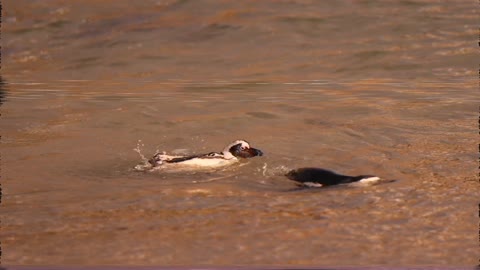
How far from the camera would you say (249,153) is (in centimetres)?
714

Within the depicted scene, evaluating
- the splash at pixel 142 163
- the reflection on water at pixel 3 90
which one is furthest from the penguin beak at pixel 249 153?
the reflection on water at pixel 3 90

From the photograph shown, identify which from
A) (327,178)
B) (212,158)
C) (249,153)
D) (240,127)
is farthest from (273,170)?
(240,127)

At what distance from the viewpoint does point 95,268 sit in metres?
4.50

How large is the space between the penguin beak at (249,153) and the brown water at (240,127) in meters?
0.07

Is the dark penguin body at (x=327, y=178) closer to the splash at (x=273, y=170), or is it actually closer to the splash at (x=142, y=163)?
the splash at (x=273, y=170)

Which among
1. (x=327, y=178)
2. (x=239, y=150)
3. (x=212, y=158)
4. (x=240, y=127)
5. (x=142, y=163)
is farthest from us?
(x=240, y=127)

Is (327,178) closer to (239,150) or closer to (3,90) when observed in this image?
(239,150)

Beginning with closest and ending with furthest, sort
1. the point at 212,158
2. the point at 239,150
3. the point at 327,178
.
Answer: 1. the point at 327,178
2. the point at 212,158
3. the point at 239,150

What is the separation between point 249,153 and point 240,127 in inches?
58.6

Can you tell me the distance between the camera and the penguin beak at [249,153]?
706cm

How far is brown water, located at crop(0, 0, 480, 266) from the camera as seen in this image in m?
5.06

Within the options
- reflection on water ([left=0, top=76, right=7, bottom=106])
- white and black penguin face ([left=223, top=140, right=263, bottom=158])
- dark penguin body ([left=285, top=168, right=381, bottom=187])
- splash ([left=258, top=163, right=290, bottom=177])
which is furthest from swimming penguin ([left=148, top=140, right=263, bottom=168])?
reflection on water ([left=0, top=76, right=7, bottom=106])

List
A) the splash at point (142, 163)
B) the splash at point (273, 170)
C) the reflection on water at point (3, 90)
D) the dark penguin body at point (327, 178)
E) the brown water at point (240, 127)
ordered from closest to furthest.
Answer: the brown water at point (240, 127), the dark penguin body at point (327, 178), the splash at point (273, 170), the splash at point (142, 163), the reflection on water at point (3, 90)

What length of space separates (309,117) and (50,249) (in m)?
4.44
